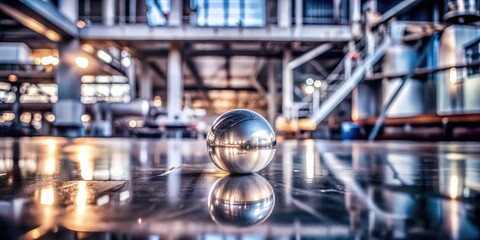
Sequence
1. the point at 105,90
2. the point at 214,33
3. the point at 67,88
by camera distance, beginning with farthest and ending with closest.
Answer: the point at 105,90 → the point at 214,33 → the point at 67,88

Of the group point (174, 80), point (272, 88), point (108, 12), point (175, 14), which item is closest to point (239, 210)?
point (174, 80)

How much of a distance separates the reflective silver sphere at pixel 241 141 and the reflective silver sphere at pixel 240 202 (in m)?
0.18

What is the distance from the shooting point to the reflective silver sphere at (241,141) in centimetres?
187

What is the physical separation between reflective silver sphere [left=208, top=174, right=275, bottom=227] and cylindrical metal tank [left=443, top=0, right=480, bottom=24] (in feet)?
33.0

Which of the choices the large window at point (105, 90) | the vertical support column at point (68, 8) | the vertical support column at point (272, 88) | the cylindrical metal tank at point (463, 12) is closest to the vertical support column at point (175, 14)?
the vertical support column at point (68, 8)

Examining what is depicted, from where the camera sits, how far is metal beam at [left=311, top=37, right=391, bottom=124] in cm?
1144

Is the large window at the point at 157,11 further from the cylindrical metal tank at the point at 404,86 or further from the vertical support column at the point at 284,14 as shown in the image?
the cylindrical metal tank at the point at 404,86

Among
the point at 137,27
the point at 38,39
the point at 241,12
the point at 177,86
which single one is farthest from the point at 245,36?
the point at 38,39

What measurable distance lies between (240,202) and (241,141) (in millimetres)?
634

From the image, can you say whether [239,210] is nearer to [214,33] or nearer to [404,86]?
[404,86]

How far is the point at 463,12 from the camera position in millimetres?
8914

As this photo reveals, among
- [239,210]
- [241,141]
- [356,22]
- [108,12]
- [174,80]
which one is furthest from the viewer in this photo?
[108,12]

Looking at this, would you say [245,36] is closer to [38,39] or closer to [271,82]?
[271,82]

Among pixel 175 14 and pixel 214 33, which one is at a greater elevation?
pixel 175 14
